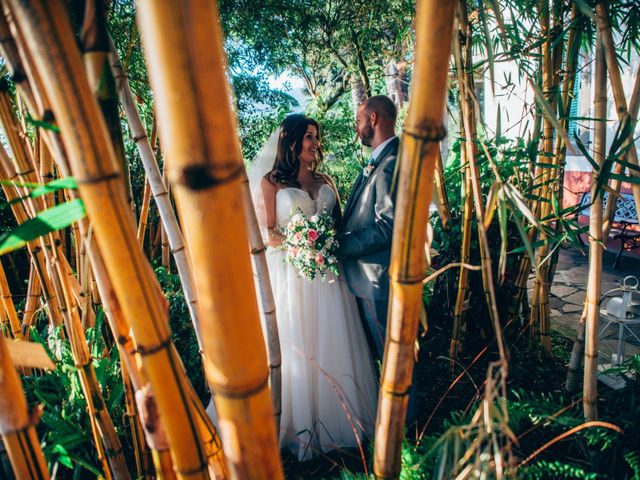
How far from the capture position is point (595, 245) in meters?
1.17

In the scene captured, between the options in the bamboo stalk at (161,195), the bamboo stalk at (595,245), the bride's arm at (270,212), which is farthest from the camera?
the bride's arm at (270,212)

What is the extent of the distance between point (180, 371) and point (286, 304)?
5.65ft

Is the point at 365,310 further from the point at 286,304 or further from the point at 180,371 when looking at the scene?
the point at 180,371

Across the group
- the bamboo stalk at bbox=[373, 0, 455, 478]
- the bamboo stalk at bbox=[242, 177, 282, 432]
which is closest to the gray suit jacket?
the bamboo stalk at bbox=[242, 177, 282, 432]

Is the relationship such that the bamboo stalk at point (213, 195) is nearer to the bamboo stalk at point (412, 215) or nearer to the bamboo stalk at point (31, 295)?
the bamboo stalk at point (412, 215)

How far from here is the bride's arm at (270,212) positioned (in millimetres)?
2311

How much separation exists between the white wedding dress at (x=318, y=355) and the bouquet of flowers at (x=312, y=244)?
0.14 meters

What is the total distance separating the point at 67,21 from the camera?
0.34m

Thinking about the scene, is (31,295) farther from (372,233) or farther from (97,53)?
(97,53)

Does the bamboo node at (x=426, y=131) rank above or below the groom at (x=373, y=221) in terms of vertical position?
above

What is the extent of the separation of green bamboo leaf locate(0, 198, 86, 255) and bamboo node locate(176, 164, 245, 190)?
0.49 ft

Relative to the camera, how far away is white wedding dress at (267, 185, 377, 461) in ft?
6.87

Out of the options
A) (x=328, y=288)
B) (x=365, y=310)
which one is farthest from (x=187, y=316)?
(x=365, y=310)

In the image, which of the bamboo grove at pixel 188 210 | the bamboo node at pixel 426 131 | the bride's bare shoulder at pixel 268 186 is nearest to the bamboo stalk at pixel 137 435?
the bamboo grove at pixel 188 210
